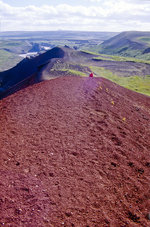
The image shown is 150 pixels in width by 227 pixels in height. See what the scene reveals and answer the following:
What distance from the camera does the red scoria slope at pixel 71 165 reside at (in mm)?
6027

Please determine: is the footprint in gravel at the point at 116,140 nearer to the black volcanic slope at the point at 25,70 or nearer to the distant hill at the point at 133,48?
the black volcanic slope at the point at 25,70

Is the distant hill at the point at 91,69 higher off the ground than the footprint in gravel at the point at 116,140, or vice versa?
the distant hill at the point at 91,69

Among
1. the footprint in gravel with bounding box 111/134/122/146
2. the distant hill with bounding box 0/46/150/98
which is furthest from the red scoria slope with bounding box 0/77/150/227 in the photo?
the distant hill with bounding box 0/46/150/98

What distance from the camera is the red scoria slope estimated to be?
603cm

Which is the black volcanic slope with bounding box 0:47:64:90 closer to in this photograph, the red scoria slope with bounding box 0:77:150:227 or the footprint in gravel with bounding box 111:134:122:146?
the red scoria slope with bounding box 0:77:150:227

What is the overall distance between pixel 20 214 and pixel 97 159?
13.9ft

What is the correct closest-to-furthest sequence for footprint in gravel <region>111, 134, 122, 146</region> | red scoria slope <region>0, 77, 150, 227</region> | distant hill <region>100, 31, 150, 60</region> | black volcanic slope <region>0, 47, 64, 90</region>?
red scoria slope <region>0, 77, 150, 227</region>, footprint in gravel <region>111, 134, 122, 146</region>, black volcanic slope <region>0, 47, 64, 90</region>, distant hill <region>100, 31, 150, 60</region>

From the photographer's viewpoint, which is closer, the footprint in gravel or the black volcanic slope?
the footprint in gravel

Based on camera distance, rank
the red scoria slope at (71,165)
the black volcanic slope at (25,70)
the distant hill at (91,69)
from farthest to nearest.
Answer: the black volcanic slope at (25,70) < the distant hill at (91,69) < the red scoria slope at (71,165)

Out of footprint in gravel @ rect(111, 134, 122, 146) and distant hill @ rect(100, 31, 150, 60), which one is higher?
distant hill @ rect(100, 31, 150, 60)

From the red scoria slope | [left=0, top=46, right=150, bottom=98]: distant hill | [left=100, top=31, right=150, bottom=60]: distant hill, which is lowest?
the red scoria slope

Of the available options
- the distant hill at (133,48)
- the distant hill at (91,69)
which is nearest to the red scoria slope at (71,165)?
the distant hill at (91,69)

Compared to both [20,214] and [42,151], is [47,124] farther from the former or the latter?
[20,214]

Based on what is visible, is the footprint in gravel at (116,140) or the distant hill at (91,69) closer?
the footprint in gravel at (116,140)
